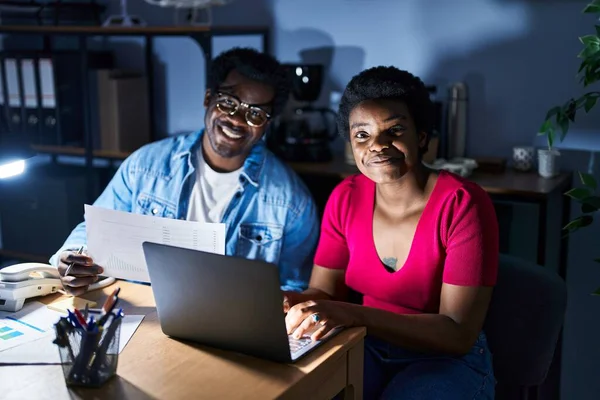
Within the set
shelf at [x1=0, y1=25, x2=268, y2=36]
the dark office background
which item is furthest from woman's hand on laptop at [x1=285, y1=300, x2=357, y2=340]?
shelf at [x1=0, y1=25, x2=268, y2=36]

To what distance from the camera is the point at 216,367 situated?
1335 millimetres

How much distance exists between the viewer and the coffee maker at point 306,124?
269cm

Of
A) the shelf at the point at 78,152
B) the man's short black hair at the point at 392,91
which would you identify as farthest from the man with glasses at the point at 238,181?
the shelf at the point at 78,152

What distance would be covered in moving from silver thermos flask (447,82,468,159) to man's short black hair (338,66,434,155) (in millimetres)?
743

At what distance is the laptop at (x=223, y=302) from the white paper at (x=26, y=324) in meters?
0.26

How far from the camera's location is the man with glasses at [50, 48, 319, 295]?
2109mm

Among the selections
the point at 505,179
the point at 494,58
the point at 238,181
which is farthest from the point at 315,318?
the point at 494,58

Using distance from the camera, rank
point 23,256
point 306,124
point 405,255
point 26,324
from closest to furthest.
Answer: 1. point 26,324
2. point 405,255
3. point 306,124
4. point 23,256

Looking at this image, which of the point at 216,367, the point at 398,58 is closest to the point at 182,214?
the point at 216,367

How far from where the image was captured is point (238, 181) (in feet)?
7.06

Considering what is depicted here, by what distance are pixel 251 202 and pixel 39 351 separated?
84 cm

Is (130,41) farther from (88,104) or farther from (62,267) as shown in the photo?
(62,267)

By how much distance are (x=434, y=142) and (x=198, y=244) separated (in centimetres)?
116

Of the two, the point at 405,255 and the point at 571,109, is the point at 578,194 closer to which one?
the point at 571,109
